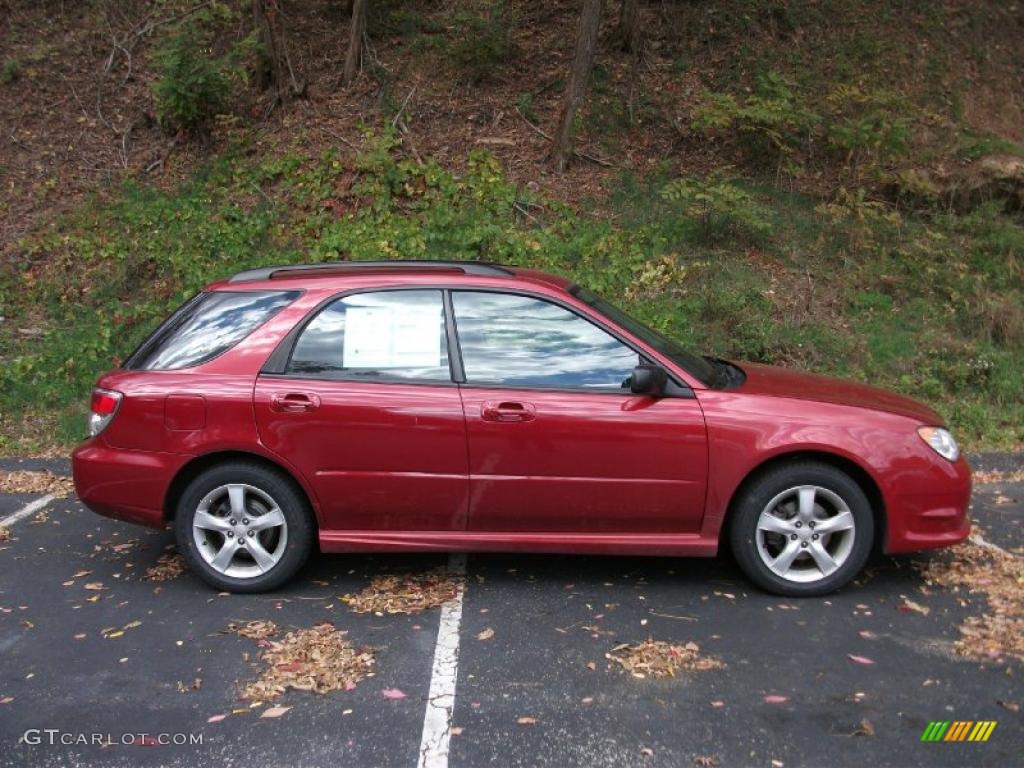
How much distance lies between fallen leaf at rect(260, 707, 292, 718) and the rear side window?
192 cm

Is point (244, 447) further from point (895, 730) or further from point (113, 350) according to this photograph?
point (113, 350)

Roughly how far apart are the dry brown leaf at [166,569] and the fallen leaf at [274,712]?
169 cm

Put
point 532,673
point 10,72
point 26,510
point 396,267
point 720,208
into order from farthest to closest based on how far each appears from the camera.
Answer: point 10,72 < point 720,208 < point 26,510 < point 396,267 < point 532,673

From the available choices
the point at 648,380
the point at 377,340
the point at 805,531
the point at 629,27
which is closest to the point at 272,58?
the point at 629,27

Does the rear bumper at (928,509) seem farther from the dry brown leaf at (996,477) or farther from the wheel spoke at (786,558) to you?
the dry brown leaf at (996,477)

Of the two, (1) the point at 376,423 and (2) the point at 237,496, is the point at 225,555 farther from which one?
(1) the point at 376,423

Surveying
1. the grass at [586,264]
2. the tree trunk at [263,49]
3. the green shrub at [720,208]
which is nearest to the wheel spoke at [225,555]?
the grass at [586,264]

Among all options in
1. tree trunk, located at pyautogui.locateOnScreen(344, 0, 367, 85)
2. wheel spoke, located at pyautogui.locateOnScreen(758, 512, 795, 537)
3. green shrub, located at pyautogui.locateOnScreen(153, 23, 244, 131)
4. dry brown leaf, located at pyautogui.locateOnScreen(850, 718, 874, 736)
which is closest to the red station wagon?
wheel spoke, located at pyautogui.locateOnScreen(758, 512, 795, 537)

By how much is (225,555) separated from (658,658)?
2.28 meters

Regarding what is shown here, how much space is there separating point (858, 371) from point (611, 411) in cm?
487

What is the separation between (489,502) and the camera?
4.52m

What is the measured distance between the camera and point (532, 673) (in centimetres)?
382

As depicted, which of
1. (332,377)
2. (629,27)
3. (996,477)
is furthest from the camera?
(629,27)

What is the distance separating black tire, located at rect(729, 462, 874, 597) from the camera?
4.46 meters
